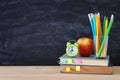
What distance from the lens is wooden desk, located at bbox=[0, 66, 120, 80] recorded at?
3.79 feet

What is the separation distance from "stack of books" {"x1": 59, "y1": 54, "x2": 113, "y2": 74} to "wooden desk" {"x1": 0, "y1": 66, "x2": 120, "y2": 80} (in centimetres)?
3

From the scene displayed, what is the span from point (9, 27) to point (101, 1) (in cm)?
57

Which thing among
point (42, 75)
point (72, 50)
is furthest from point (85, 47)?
point (42, 75)

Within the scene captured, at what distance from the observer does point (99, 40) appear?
1.24 metres

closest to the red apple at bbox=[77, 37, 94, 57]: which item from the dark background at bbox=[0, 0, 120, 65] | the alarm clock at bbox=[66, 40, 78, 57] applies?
the alarm clock at bbox=[66, 40, 78, 57]

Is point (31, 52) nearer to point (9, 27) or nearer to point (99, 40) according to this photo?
point (9, 27)

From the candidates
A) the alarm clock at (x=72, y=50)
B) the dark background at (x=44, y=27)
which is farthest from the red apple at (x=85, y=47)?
the dark background at (x=44, y=27)

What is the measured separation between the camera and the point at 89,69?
47.4 inches

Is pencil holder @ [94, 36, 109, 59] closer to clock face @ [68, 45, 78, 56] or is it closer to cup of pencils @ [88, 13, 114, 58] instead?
cup of pencils @ [88, 13, 114, 58]

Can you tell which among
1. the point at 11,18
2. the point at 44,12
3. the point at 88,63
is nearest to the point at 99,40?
the point at 88,63

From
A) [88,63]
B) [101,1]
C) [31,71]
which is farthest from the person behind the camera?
[101,1]

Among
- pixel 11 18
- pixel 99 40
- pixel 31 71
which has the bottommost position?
pixel 31 71

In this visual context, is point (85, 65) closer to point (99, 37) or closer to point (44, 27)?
point (99, 37)

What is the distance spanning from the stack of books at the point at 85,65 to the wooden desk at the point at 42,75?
3cm
